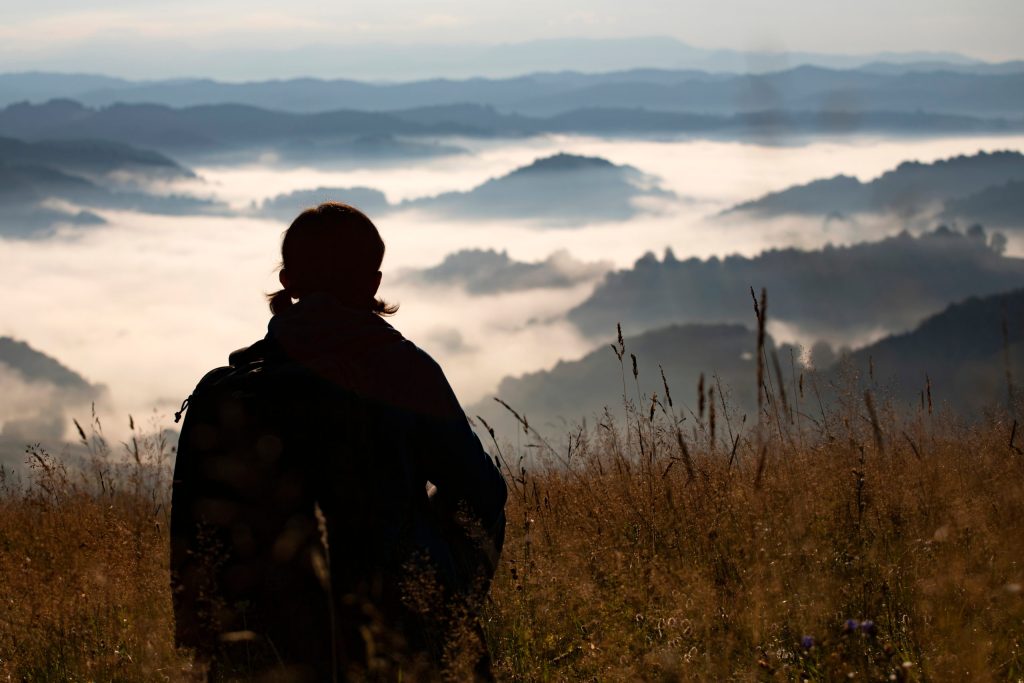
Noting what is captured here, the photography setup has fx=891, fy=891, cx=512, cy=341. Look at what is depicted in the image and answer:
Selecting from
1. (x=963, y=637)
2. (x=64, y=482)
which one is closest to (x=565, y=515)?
(x=963, y=637)

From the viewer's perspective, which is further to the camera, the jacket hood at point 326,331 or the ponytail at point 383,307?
the ponytail at point 383,307

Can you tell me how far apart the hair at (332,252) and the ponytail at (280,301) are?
2.1 inches

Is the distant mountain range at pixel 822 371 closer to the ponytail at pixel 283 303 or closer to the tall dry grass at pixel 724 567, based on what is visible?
the tall dry grass at pixel 724 567

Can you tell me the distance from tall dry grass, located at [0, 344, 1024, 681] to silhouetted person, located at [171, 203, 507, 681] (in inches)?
13.4

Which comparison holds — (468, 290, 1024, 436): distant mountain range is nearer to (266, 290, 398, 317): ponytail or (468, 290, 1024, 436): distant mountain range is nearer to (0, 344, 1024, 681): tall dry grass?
(0, 344, 1024, 681): tall dry grass

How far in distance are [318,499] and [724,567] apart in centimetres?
126

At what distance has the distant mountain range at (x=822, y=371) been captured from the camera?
3.99 meters

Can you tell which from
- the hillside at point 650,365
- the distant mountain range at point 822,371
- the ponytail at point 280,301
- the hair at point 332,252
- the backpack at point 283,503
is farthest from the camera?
the hillside at point 650,365

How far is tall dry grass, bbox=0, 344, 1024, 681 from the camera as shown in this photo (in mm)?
2494

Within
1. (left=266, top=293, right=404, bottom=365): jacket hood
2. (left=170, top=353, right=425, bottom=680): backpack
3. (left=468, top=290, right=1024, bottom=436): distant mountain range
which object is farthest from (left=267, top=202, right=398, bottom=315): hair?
(left=468, top=290, right=1024, bottom=436): distant mountain range

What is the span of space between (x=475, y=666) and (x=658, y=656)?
509mm

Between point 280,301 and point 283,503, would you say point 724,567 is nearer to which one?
point 283,503

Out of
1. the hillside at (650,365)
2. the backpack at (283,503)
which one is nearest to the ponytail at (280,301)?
the backpack at (283,503)

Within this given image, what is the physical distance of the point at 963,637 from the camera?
2.40 meters
